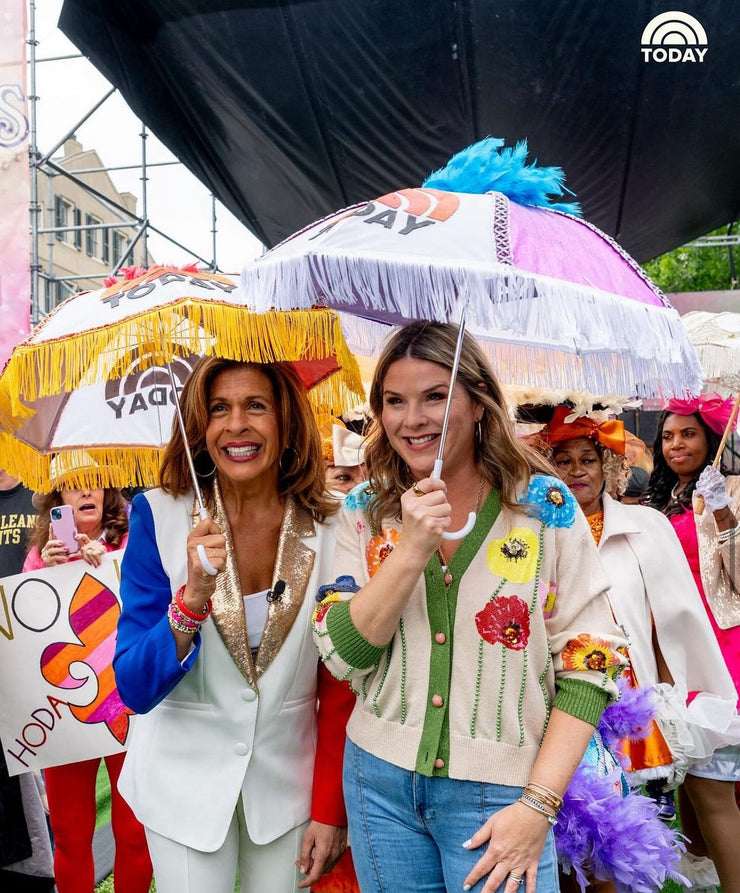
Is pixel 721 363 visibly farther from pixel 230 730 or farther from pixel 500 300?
pixel 230 730

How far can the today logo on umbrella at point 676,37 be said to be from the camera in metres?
5.35

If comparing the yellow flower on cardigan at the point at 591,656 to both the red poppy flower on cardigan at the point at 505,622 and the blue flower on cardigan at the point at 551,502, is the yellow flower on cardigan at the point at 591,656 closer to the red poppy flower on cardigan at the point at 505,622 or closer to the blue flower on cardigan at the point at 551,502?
the red poppy flower on cardigan at the point at 505,622

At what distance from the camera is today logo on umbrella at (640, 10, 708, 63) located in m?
5.35

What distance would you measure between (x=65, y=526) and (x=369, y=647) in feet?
7.66

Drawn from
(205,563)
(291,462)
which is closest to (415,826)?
(205,563)

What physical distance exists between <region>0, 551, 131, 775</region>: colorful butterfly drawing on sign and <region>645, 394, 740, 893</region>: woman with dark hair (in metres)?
2.45

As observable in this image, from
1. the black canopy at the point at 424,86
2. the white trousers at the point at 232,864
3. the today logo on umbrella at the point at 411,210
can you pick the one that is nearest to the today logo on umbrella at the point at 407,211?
the today logo on umbrella at the point at 411,210

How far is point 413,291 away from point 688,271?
18.6 m

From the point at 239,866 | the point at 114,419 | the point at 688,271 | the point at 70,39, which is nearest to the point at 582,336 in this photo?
the point at 239,866

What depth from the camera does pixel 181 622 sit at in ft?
7.29

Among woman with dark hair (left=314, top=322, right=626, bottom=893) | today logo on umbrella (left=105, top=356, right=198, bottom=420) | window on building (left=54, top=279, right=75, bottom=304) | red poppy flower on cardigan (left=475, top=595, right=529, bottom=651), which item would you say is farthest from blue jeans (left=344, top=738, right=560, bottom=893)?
window on building (left=54, top=279, right=75, bottom=304)

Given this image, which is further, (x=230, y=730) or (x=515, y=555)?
(x=230, y=730)

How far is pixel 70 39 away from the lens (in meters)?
5.92

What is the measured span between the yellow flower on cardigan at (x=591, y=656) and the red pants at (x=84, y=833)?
229 cm
